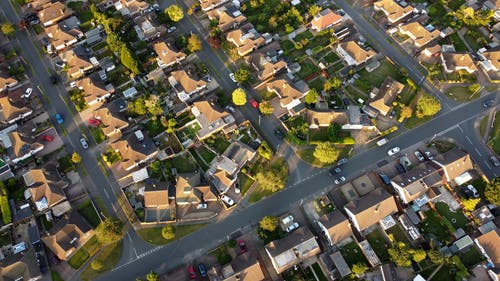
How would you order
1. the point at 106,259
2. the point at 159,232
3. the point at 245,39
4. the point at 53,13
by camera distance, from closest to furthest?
the point at 106,259
the point at 159,232
the point at 245,39
the point at 53,13

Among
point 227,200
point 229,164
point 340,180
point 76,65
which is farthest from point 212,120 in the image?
point 76,65

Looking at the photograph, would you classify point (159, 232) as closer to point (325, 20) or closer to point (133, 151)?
point (133, 151)

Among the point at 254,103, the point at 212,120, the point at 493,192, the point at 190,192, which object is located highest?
the point at 212,120

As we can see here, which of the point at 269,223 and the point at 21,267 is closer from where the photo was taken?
the point at 21,267

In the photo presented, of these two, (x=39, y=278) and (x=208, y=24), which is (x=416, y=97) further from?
(x=39, y=278)

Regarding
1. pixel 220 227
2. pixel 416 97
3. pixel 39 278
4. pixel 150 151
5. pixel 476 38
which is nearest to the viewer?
pixel 39 278

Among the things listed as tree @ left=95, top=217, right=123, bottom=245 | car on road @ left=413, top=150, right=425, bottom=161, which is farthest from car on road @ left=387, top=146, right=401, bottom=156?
tree @ left=95, top=217, right=123, bottom=245

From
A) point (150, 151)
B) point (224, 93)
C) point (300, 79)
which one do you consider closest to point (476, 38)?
point (300, 79)

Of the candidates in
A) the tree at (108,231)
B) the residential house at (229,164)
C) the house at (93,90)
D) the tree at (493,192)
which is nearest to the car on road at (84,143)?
the house at (93,90)
